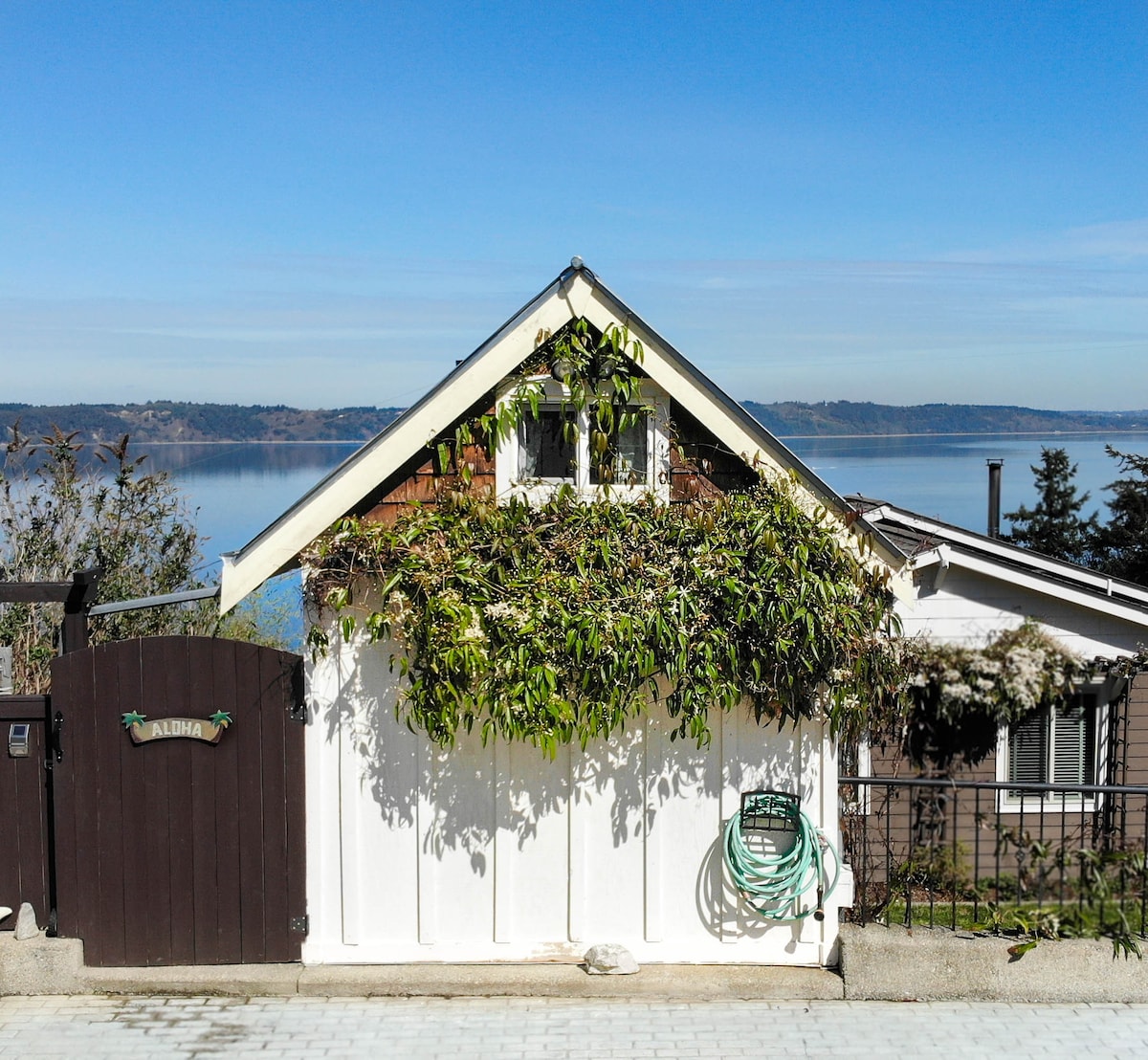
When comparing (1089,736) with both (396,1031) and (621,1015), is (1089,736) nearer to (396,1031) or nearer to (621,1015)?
(621,1015)

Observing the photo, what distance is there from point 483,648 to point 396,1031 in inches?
85.2

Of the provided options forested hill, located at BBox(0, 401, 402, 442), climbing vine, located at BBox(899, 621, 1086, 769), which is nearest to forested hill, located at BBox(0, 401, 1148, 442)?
forested hill, located at BBox(0, 401, 402, 442)

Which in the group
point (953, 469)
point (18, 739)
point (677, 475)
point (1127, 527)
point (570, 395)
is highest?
point (953, 469)

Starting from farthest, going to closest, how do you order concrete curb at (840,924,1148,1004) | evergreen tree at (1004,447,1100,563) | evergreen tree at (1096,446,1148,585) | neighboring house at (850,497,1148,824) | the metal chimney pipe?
evergreen tree at (1004,447,1100,563), evergreen tree at (1096,446,1148,585), the metal chimney pipe, neighboring house at (850,497,1148,824), concrete curb at (840,924,1148,1004)

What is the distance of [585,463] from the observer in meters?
6.11

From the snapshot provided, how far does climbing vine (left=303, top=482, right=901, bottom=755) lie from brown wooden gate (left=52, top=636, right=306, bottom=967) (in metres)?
0.87

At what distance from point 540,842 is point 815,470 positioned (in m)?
2.78

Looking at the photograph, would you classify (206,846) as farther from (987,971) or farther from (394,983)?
(987,971)

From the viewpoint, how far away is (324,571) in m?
5.84

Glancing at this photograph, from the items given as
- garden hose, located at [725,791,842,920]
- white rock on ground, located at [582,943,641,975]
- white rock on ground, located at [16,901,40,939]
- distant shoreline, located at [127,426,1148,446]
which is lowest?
white rock on ground, located at [582,943,641,975]

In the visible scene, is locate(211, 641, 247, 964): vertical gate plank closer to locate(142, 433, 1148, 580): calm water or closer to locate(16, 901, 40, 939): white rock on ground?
locate(142, 433, 1148, 580): calm water

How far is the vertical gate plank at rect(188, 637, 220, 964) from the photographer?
20.0 ft

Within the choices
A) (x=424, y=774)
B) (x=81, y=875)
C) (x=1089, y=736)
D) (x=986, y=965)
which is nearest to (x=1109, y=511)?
(x=1089, y=736)

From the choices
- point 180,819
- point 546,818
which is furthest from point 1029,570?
point 180,819
